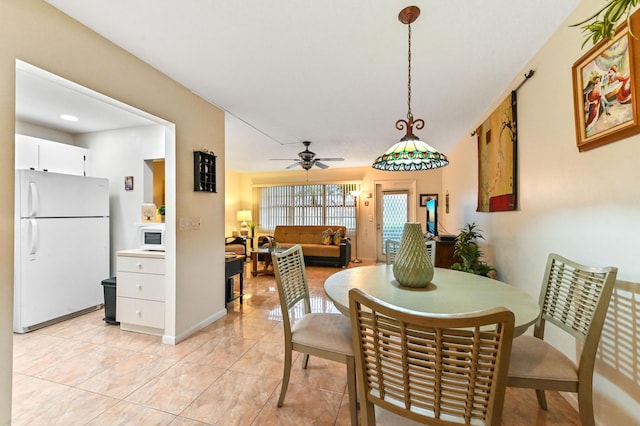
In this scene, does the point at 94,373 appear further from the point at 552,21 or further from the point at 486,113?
the point at 486,113

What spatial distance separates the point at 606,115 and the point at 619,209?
478 mm

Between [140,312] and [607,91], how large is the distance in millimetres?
3837

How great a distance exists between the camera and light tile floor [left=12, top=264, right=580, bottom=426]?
1.57 m

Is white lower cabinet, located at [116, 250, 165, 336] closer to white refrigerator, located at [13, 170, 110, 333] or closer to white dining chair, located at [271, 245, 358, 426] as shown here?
white refrigerator, located at [13, 170, 110, 333]

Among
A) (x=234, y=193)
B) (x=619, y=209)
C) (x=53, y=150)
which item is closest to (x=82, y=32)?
(x=53, y=150)

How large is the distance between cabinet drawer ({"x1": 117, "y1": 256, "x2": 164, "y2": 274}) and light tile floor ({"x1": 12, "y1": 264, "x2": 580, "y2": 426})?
25.6 inches

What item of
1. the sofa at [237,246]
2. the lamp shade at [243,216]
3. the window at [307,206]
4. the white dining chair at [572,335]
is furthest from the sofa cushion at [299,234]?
the white dining chair at [572,335]

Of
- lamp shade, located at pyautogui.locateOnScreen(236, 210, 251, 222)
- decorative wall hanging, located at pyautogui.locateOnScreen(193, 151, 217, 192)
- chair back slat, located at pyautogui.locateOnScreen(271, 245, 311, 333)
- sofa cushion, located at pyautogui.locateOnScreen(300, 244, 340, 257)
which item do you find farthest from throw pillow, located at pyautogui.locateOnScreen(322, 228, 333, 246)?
chair back slat, located at pyautogui.locateOnScreen(271, 245, 311, 333)

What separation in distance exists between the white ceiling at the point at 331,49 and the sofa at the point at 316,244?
3.21 meters

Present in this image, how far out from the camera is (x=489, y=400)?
0.82 metres

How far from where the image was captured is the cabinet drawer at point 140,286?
8.39ft

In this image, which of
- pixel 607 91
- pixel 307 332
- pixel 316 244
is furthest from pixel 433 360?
pixel 316 244

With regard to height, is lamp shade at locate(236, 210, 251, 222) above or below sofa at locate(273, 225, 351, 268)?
above

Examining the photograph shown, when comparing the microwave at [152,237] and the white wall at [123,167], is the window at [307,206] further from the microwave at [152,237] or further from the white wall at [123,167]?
the microwave at [152,237]
